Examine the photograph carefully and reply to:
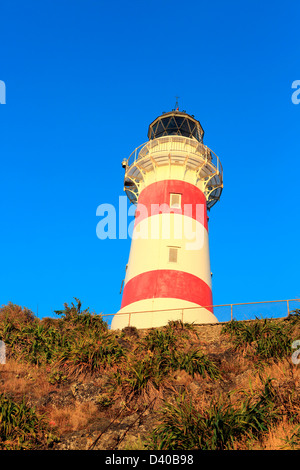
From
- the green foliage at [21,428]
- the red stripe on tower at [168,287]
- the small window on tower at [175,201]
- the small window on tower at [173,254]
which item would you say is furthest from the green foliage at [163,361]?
the small window on tower at [175,201]

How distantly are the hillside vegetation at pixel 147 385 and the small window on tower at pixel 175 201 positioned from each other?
28.0 feet

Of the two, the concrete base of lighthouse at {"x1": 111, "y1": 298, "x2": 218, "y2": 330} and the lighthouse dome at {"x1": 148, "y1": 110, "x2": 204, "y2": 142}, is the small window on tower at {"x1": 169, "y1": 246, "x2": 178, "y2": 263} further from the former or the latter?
the lighthouse dome at {"x1": 148, "y1": 110, "x2": 204, "y2": 142}

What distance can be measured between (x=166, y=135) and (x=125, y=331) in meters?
15.1

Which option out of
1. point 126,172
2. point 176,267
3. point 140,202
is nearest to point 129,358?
point 176,267

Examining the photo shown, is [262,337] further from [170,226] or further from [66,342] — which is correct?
[170,226]

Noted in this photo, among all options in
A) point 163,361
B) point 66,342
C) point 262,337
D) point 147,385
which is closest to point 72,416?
point 147,385

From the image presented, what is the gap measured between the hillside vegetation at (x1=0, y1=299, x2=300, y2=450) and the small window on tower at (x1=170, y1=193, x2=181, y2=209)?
854 cm

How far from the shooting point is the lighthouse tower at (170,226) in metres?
22.3

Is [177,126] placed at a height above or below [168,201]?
above

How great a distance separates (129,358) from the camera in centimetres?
1555

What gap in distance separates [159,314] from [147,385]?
782 centimetres

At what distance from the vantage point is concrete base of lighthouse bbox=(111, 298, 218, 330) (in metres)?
21.0

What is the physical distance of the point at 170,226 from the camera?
24875mm

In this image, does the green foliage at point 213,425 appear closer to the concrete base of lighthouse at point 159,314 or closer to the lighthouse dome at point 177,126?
the concrete base of lighthouse at point 159,314
